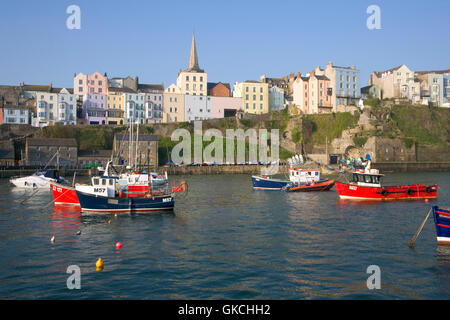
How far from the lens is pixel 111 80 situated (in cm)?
10294

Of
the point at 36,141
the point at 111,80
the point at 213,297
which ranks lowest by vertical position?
the point at 213,297

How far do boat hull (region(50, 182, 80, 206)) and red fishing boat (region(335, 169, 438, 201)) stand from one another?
23.5 meters

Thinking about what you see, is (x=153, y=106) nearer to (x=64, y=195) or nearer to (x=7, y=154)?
(x=7, y=154)

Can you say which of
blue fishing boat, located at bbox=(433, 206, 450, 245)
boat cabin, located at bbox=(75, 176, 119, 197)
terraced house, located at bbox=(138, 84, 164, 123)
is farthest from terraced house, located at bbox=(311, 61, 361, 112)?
blue fishing boat, located at bbox=(433, 206, 450, 245)

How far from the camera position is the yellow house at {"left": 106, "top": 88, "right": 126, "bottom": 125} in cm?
9225

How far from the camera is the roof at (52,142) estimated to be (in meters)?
73.7

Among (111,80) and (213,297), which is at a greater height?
(111,80)

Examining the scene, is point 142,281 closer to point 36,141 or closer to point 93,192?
point 93,192

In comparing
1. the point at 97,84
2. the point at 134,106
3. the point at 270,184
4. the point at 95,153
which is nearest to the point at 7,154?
the point at 95,153

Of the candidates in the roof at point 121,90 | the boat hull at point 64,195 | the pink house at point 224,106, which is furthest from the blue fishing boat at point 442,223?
the roof at point 121,90

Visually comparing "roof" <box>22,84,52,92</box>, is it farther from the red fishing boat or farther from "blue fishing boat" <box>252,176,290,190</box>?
the red fishing boat

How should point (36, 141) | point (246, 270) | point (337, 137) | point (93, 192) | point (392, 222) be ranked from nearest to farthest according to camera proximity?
point (246, 270) → point (392, 222) → point (93, 192) → point (36, 141) → point (337, 137)
